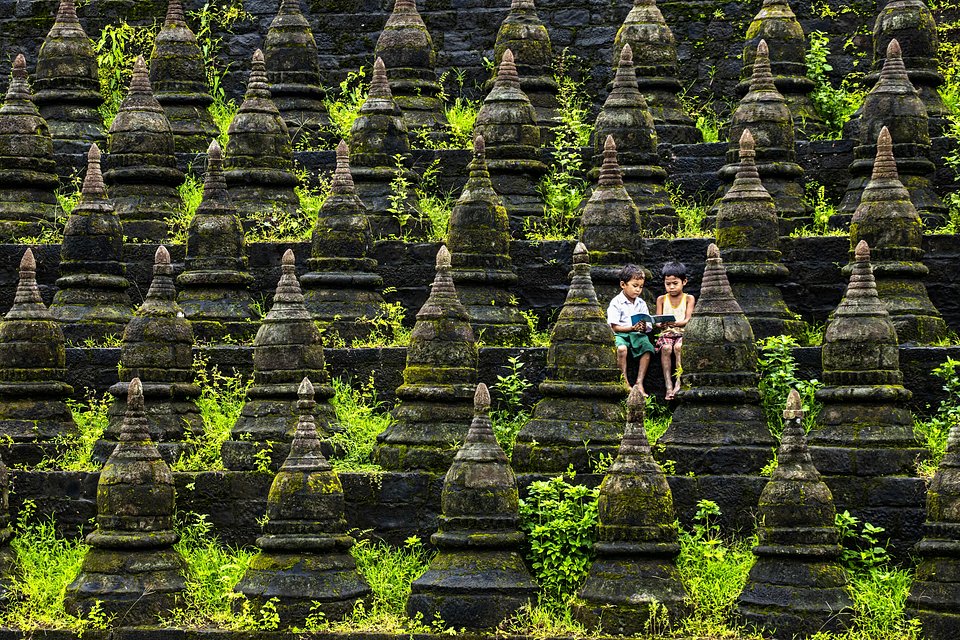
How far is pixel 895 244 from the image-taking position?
21219 millimetres

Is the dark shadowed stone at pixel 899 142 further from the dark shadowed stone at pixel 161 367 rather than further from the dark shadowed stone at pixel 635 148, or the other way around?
the dark shadowed stone at pixel 161 367

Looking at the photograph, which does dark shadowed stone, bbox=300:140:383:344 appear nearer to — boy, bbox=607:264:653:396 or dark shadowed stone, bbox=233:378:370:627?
boy, bbox=607:264:653:396

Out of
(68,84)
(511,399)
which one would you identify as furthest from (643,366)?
(68,84)

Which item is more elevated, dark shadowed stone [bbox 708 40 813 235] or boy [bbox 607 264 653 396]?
dark shadowed stone [bbox 708 40 813 235]

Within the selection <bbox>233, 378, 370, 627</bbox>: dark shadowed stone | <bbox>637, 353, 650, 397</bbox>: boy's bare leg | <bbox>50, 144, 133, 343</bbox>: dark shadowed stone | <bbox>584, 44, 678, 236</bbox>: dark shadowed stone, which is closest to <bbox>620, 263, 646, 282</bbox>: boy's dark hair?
<bbox>637, 353, 650, 397</bbox>: boy's bare leg

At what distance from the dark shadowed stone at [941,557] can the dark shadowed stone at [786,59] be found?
7.36 metres

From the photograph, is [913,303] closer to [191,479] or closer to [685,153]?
[685,153]

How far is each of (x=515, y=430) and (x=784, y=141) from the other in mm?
4651

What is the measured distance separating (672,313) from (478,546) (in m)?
3.40

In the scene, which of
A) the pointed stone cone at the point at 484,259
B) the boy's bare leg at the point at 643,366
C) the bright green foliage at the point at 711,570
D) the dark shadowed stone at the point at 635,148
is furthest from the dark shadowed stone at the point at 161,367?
the dark shadowed stone at the point at 635,148

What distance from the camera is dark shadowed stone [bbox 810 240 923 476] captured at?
1930cm

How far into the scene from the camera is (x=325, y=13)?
93.1ft

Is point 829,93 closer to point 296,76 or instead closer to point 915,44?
point 915,44

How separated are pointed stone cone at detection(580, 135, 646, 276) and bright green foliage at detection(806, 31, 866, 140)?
3.45 meters
